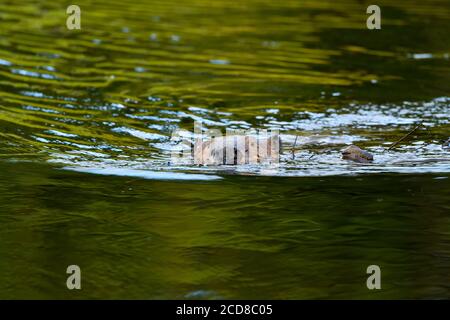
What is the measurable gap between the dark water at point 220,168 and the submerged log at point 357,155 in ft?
0.27

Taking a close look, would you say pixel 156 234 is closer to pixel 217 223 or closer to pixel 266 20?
pixel 217 223

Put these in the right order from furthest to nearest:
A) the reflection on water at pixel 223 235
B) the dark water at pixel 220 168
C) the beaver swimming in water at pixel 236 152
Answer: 1. the beaver swimming in water at pixel 236 152
2. the dark water at pixel 220 168
3. the reflection on water at pixel 223 235

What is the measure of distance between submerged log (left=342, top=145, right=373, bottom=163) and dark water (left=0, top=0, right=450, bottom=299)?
0.27 feet

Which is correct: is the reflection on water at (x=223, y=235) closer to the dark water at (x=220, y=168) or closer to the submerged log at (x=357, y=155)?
the dark water at (x=220, y=168)

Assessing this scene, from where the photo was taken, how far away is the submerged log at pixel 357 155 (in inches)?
263

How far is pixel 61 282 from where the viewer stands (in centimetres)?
449

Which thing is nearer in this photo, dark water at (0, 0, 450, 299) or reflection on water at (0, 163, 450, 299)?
reflection on water at (0, 163, 450, 299)

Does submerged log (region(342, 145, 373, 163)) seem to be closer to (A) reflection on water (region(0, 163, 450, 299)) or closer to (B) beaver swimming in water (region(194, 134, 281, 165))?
(A) reflection on water (region(0, 163, 450, 299))

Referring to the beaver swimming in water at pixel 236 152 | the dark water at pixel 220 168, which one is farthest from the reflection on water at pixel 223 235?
the beaver swimming in water at pixel 236 152

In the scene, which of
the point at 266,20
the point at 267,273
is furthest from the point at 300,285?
the point at 266,20

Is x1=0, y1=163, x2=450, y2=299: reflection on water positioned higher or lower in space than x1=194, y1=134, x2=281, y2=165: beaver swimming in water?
lower

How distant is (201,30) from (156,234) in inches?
308

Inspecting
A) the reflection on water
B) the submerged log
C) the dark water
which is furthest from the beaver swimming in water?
the submerged log

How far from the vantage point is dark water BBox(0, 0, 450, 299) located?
15.3 feet
